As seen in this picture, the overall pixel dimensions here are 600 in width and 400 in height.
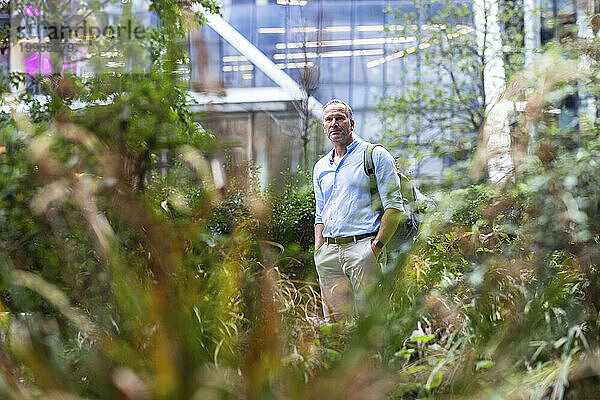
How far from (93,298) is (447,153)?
1461 millimetres

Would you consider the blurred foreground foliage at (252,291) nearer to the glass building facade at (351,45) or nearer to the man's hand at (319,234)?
the man's hand at (319,234)

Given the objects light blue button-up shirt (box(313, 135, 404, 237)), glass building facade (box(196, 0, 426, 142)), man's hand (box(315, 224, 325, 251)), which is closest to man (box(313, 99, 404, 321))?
light blue button-up shirt (box(313, 135, 404, 237))

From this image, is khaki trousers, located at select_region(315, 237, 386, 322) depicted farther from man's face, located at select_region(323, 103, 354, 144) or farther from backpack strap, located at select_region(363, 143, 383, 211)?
man's face, located at select_region(323, 103, 354, 144)

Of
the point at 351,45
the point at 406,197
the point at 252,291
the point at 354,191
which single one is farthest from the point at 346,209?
the point at 351,45

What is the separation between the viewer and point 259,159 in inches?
23.5

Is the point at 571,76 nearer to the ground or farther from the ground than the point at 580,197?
farther from the ground

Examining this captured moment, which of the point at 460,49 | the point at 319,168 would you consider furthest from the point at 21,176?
the point at 460,49

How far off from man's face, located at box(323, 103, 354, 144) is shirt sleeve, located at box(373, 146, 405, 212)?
0.20 meters

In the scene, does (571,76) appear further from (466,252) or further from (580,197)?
(466,252)

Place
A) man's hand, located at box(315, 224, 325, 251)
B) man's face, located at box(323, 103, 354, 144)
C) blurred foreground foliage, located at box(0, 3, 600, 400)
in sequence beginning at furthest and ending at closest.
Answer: man's hand, located at box(315, 224, 325, 251)
man's face, located at box(323, 103, 354, 144)
blurred foreground foliage, located at box(0, 3, 600, 400)

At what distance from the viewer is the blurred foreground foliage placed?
719 millimetres

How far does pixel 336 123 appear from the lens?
9.92 ft

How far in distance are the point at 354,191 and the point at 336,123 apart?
1.09ft

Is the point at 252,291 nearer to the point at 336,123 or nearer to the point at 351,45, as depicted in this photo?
the point at 336,123
